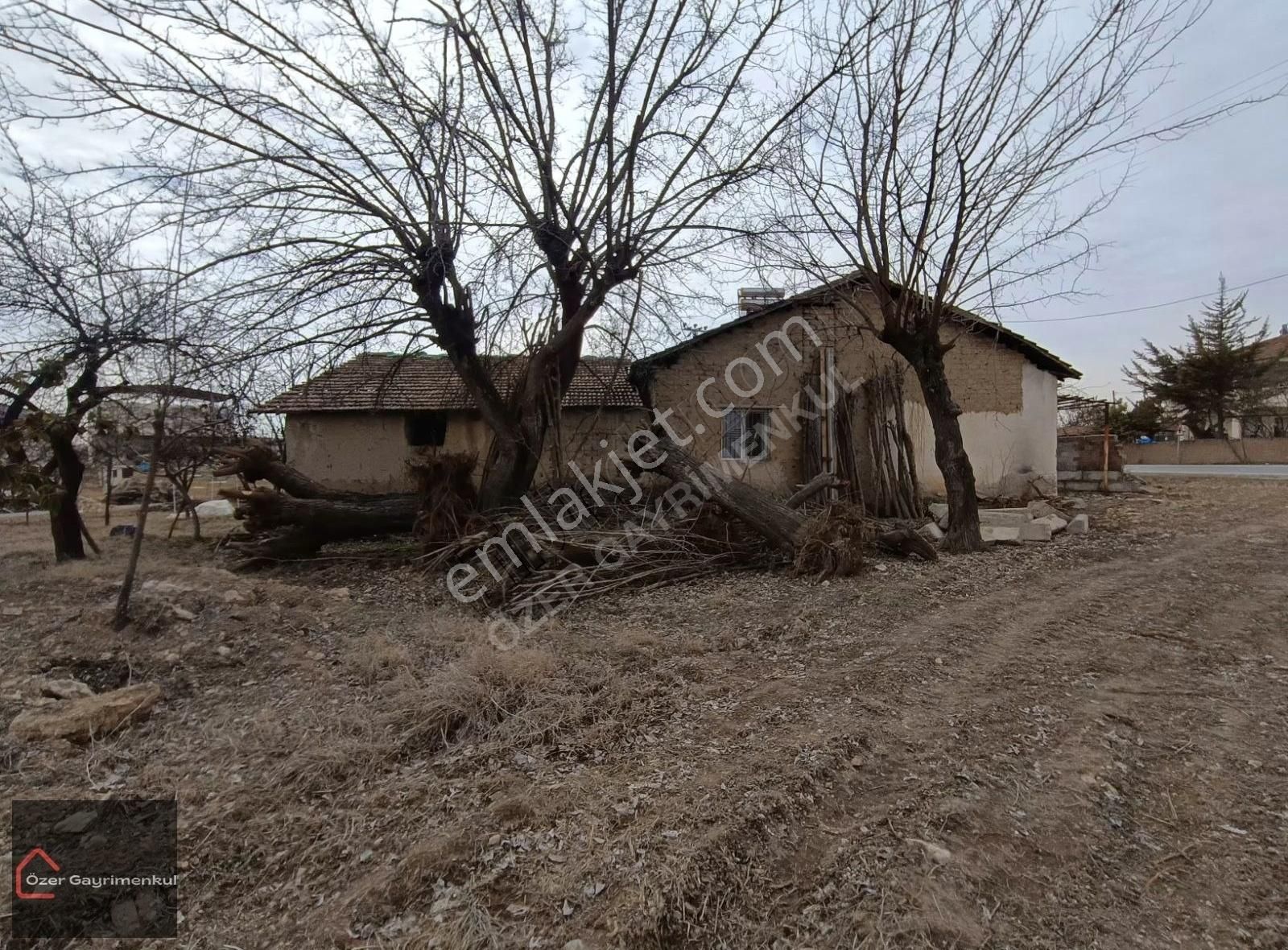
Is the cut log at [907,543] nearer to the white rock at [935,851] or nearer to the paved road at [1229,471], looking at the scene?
the white rock at [935,851]

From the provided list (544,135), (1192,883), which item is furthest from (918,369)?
(1192,883)

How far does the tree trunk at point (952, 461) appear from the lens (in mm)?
7746

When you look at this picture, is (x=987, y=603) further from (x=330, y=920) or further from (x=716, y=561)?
(x=330, y=920)

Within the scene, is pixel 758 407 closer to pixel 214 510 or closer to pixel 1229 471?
pixel 214 510

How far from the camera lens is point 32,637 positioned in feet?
14.6

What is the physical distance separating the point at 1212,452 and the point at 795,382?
922 inches

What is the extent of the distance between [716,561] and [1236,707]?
4274 mm

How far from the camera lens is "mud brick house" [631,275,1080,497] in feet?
37.2

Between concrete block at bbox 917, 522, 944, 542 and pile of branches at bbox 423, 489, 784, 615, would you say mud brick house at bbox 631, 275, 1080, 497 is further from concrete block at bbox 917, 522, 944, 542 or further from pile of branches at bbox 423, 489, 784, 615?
pile of branches at bbox 423, 489, 784, 615

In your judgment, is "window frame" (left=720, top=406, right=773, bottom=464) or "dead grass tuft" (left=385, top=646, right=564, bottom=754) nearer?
"dead grass tuft" (left=385, top=646, right=564, bottom=754)

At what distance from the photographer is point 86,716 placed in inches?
132

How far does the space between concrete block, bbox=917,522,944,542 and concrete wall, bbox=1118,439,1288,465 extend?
62.0 ft

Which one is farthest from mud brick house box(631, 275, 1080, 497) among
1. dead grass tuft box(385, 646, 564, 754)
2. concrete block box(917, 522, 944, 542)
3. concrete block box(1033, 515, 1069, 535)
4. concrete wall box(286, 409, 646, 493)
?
dead grass tuft box(385, 646, 564, 754)

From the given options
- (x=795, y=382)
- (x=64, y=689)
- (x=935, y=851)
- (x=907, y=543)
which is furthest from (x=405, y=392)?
(x=935, y=851)
